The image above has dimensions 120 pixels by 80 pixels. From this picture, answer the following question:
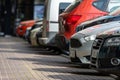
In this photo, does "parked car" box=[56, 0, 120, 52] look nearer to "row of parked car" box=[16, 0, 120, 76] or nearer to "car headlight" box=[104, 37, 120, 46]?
"row of parked car" box=[16, 0, 120, 76]

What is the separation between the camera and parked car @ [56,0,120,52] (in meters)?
13.5

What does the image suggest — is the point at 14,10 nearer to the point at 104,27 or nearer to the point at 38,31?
the point at 38,31

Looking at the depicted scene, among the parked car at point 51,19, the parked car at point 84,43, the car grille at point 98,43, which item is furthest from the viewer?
the parked car at point 51,19

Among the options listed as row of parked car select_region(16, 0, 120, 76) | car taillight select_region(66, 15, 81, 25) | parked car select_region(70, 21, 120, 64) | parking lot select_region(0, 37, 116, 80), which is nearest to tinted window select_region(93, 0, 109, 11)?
row of parked car select_region(16, 0, 120, 76)

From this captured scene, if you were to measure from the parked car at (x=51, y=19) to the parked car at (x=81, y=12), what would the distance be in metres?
2.73

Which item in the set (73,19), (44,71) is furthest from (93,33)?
(73,19)

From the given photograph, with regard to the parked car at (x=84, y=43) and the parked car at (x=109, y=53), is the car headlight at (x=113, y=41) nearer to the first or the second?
the parked car at (x=109, y=53)

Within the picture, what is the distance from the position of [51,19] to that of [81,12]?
372 centimetres

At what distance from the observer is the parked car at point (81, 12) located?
1346cm

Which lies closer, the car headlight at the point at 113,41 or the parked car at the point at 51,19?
the car headlight at the point at 113,41

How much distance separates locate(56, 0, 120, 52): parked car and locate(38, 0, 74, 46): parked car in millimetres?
2733

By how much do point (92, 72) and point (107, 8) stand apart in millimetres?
2272

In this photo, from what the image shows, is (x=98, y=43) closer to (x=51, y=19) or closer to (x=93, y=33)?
(x=93, y=33)

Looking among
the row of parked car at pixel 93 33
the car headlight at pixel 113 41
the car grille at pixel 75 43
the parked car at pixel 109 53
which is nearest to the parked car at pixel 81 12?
the row of parked car at pixel 93 33
